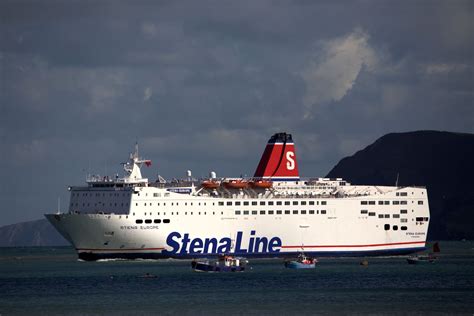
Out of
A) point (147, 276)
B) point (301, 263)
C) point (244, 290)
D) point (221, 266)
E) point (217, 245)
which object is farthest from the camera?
point (217, 245)

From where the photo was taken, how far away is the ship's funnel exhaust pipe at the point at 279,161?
103894mm

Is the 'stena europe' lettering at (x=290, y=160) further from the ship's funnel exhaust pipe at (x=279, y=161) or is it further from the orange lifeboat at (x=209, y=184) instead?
the orange lifeboat at (x=209, y=184)

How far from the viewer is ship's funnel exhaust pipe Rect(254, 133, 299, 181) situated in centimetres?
10389

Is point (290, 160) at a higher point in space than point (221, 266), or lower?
higher

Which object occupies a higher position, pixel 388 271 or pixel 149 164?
pixel 149 164

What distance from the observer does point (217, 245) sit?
9631 cm

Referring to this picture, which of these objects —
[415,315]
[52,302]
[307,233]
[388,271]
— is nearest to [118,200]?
[307,233]

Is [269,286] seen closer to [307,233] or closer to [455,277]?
[455,277]

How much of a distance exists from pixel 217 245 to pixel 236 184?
6.26 meters

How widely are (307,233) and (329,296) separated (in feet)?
103

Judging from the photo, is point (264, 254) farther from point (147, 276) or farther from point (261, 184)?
point (147, 276)

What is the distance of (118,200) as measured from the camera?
95562 mm

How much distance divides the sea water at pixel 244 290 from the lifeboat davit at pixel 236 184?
6.74 meters

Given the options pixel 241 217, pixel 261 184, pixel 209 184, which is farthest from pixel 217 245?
pixel 261 184
